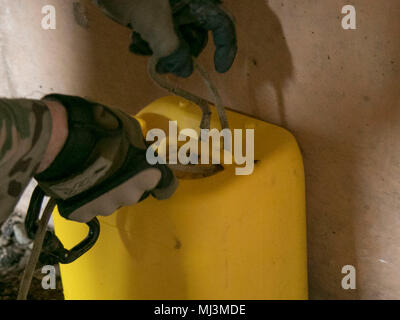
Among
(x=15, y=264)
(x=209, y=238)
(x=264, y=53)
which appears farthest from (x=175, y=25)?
(x=15, y=264)

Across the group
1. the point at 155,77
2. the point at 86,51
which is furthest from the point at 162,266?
the point at 86,51

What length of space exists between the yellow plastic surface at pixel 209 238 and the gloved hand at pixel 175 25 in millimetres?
141

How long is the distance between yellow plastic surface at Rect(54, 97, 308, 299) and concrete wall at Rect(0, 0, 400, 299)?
0.05m

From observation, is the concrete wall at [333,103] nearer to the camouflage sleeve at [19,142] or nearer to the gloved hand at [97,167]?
the gloved hand at [97,167]

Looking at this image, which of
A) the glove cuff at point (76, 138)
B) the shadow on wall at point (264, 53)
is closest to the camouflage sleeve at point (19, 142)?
the glove cuff at point (76, 138)

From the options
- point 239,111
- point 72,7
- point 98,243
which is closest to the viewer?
point 98,243

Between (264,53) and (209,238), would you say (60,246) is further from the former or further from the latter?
(264,53)

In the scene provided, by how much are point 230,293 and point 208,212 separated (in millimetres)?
A: 125

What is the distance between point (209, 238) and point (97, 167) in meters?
0.18

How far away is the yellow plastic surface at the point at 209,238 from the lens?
0.66 metres

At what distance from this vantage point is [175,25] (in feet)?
2.14

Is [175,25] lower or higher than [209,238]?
higher

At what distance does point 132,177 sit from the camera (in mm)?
594

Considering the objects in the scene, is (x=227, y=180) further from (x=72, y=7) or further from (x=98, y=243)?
(x=72, y=7)
